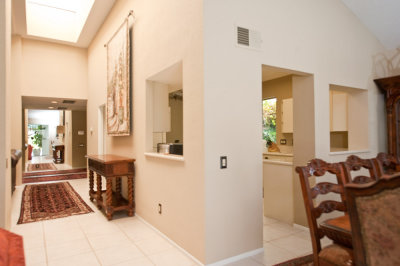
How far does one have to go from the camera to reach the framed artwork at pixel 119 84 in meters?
4.21

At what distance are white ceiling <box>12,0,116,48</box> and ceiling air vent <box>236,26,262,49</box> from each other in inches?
140

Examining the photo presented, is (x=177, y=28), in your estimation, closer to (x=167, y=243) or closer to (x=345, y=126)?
(x=167, y=243)

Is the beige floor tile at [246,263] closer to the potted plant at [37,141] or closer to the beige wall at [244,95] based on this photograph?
the beige wall at [244,95]

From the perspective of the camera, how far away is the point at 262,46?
279 centimetres

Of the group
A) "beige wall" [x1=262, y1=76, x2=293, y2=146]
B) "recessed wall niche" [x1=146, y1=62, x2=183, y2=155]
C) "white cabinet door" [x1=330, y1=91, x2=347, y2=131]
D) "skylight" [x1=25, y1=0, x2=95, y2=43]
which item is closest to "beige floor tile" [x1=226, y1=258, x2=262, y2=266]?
"recessed wall niche" [x1=146, y1=62, x2=183, y2=155]

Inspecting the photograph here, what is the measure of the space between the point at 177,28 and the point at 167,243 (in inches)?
100

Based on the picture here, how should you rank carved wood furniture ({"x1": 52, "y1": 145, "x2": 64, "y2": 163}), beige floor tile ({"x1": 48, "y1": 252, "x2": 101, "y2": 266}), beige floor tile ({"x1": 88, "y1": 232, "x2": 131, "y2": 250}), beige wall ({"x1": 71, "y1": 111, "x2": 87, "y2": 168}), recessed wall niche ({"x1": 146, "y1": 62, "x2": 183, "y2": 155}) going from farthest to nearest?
carved wood furniture ({"x1": 52, "y1": 145, "x2": 64, "y2": 163}), beige wall ({"x1": 71, "y1": 111, "x2": 87, "y2": 168}), recessed wall niche ({"x1": 146, "y1": 62, "x2": 183, "y2": 155}), beige floor tile ({"x1": 88, "y1": 232, "x2": 131, "y2": 250}), beige floor tile ({"x1": 48, "y1": 252, "x2": 101, "y2": 266})

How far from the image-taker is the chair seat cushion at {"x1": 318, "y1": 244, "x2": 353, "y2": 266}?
1532 millimetres

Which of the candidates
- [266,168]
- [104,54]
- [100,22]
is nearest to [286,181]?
[266,168]

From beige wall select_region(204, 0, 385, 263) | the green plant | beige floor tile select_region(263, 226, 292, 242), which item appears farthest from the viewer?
the green plant

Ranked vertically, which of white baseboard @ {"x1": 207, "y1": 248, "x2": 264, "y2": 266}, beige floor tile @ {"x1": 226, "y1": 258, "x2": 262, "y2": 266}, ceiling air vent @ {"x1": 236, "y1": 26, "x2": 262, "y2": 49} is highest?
ceiling air vent @ {"x1": 236, "y1": 26, "x2": 262, "y2": 49}

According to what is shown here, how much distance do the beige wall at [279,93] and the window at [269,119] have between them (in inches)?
14.4

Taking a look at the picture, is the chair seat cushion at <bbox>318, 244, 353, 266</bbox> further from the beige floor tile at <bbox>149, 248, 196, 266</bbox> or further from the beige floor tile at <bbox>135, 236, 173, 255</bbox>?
the beige floor tile at <bbox>135, 236, 173, 255</bbox>

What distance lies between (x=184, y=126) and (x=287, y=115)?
10.6ft
